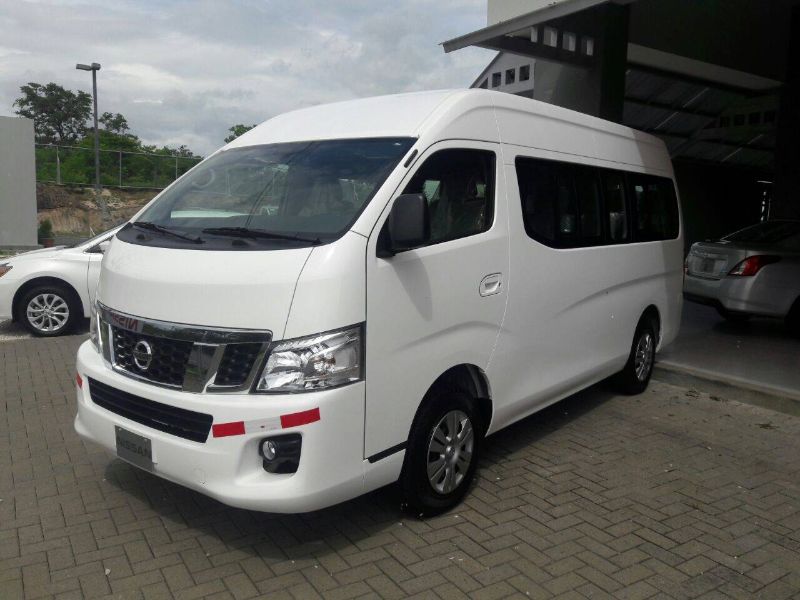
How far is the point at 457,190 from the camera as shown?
13.3ft

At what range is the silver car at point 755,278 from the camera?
9242 mm

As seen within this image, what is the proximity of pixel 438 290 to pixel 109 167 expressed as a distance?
27.8 metres

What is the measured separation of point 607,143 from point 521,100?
1.50m

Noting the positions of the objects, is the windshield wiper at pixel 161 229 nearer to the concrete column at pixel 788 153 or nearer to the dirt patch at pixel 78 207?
the concrete column at pixel 788 153

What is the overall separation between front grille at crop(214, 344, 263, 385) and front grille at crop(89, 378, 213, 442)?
19cm

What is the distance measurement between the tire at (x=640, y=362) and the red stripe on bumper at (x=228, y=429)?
4208mm

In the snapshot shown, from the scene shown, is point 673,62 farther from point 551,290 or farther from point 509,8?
point 551,290

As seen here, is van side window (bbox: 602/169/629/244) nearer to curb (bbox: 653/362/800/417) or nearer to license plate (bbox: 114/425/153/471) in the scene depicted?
curb (bbox: 653/362/800/417)

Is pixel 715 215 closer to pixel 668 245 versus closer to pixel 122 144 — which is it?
pixel 668 245

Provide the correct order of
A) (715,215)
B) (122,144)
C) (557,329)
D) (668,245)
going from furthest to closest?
(122,144)
(715,215)
(668,245)
(557,329)

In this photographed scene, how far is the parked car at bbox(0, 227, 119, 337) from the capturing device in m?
8.50

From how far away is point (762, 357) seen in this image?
8.09 m

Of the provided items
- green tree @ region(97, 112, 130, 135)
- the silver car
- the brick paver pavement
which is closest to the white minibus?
the brick paver pavement

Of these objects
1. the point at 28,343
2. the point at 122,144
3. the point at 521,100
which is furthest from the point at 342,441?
the point at 122,144
